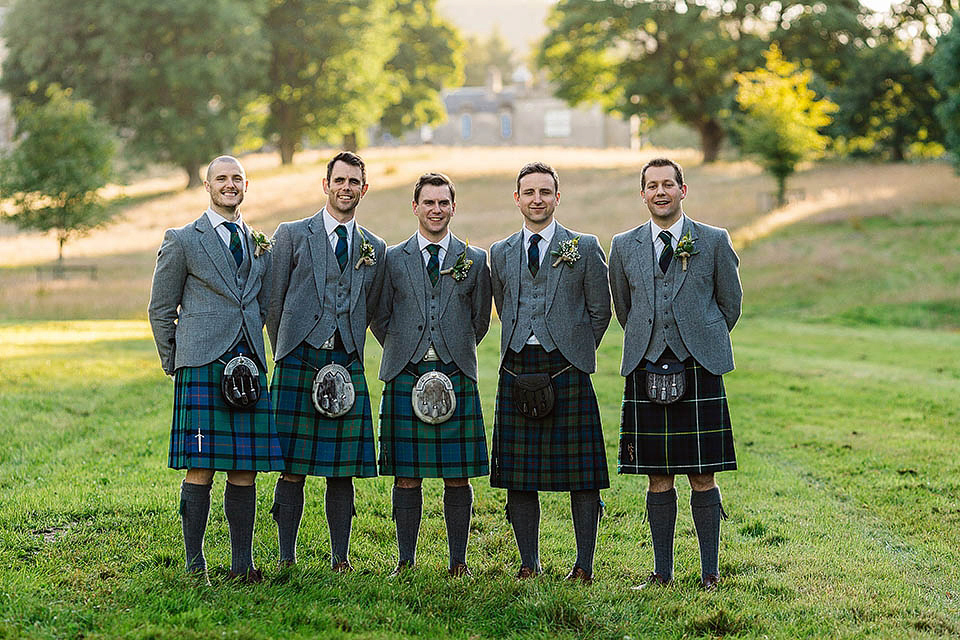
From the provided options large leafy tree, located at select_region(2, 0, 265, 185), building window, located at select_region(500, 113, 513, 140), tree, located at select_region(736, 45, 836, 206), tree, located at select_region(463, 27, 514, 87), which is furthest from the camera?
tree, located at select_region(463, 27, 514, 87)

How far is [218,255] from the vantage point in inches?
207

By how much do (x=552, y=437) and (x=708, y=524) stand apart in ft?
3.02

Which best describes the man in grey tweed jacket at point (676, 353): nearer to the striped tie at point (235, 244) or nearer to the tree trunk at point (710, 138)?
the striped tie at point (235, 244)

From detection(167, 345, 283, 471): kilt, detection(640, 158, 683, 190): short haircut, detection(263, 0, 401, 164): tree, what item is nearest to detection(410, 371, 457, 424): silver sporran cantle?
detection(167, 345, 283, 471): kilt

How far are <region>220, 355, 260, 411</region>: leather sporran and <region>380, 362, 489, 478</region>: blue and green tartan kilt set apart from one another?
0.72m

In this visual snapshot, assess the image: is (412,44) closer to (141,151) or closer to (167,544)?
(141,151)

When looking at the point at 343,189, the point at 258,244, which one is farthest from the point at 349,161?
the point at 258,244

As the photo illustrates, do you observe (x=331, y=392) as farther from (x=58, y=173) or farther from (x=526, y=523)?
(x=58, y=173)

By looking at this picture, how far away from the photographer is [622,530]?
269 inches

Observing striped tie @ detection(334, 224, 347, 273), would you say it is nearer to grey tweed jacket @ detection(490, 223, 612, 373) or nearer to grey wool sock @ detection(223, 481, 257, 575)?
grey tweed jacket @ detection(490, 223, 612, 373)

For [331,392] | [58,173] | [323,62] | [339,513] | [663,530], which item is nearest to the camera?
[331,392]

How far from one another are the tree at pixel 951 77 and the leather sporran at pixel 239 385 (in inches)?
1044

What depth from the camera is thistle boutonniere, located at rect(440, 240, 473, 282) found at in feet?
18.1

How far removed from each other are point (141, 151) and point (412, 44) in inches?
797
